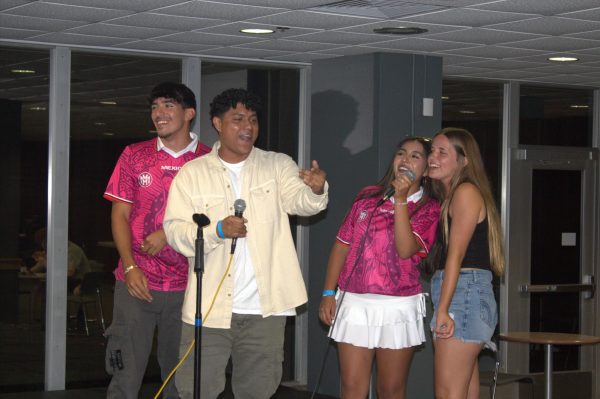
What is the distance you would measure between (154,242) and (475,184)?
1.49 metres

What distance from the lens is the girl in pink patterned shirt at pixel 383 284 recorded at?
4918 mm

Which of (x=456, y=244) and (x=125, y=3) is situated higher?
(x=125, y=3)

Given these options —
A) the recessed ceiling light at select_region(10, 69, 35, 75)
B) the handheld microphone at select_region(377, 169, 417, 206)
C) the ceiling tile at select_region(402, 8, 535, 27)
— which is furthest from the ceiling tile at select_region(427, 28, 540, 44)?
the recessed ceiling light at select_region(10, 69, 35, 75)

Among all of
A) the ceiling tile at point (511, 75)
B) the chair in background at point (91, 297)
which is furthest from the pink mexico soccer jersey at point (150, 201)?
the ceiling tile at point (511, 75)

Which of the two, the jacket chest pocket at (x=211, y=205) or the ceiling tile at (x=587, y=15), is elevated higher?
the ceiling tile at (x=587, y=15)

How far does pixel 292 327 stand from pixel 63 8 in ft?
11.5

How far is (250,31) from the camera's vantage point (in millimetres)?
6266

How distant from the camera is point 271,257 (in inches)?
170

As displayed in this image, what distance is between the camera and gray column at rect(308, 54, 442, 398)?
276 inches

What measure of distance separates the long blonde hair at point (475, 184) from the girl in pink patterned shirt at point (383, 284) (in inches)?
Result: 10.2

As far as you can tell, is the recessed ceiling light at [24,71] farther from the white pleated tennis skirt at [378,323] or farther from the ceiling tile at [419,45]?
the white pleated tennis skirt at [378,323]

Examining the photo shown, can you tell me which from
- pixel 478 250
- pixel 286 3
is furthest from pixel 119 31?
pixel 478 250

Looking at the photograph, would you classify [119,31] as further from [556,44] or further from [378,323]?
[556,44]

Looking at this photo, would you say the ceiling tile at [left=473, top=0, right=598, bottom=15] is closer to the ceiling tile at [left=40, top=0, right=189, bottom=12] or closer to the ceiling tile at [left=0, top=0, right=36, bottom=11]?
the ceiling tile at [left=40, top=0, right=189, bottom=12]
